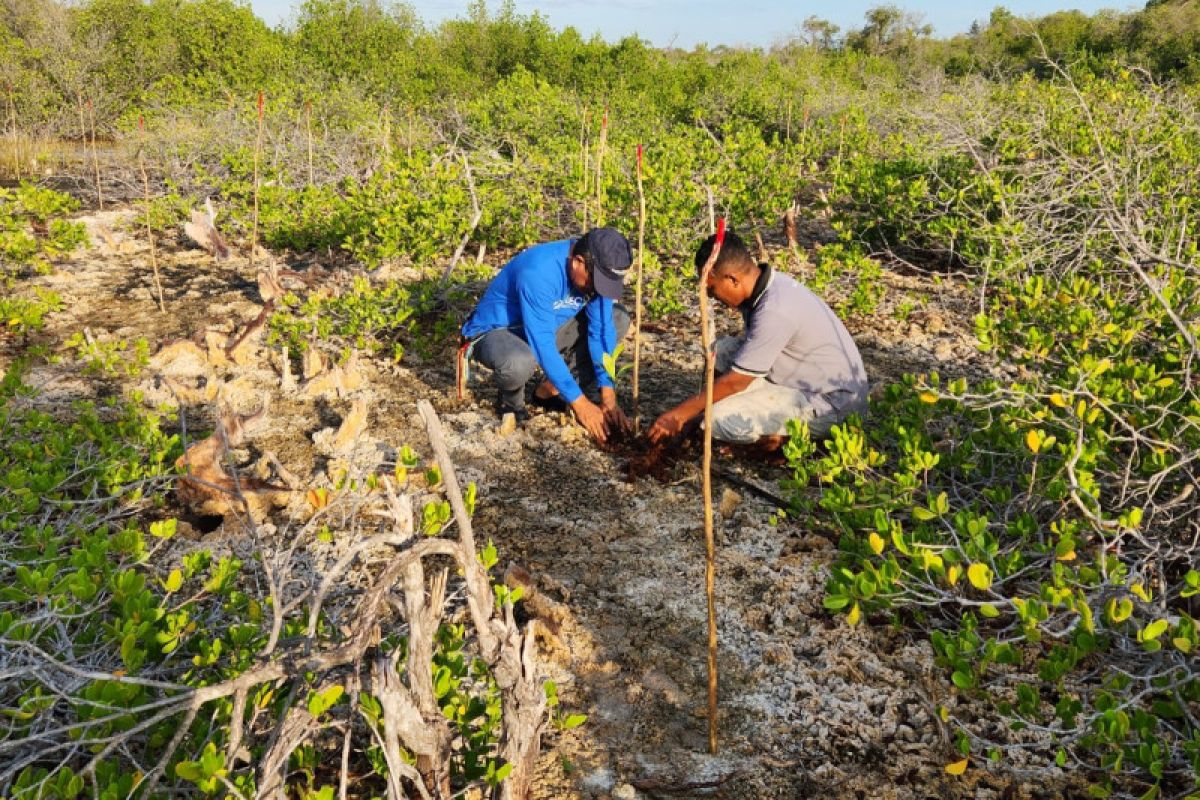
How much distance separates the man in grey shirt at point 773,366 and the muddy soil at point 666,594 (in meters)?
0.25

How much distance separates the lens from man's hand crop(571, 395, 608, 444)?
3963mm

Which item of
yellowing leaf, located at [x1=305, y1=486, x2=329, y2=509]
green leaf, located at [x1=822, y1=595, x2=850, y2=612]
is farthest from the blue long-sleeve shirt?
green leaf, located at [x1=822, y1=595, x2=850, y2=612]

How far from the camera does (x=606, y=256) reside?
147 inches

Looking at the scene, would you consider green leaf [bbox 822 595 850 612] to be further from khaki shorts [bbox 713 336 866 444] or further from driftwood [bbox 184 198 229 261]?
driftwood [bbox 184 198 229 261]

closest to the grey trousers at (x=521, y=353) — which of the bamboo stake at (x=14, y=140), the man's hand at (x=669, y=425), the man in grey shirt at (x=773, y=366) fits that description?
Answer: the man's hand at (x=669, y=425)

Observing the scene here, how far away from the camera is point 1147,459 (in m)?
2.53

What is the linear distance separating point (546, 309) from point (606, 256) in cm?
44

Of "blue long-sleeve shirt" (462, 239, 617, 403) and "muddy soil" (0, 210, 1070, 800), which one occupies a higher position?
"blue long-sleeve shirt" (462, 239, 617, 403)

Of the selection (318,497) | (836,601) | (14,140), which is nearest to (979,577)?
(836,601)

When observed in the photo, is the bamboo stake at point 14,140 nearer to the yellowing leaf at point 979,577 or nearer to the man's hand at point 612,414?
the man's hand at point 612,414

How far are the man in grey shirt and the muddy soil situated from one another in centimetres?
25

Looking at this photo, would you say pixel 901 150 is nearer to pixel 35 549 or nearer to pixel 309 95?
pixel 35 549

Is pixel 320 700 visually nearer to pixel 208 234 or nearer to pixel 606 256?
pixel 606 256

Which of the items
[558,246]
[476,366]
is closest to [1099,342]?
[558,246]
